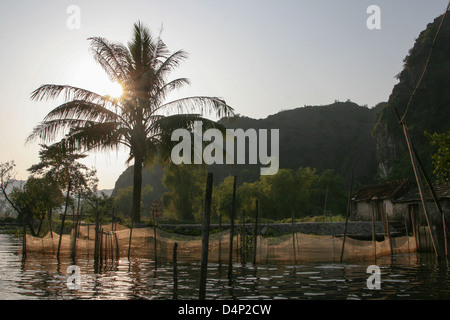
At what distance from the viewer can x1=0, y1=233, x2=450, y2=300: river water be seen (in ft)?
29.8

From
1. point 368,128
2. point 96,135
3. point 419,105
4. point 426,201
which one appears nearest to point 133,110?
point 96,135

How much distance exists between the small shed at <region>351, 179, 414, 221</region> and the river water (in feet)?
57.7

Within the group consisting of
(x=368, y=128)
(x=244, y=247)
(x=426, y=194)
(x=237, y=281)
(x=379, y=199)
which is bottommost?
(x=237, y=281)

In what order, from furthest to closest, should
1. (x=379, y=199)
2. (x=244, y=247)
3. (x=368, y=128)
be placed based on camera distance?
(x=368, y=128)
(x=379, y=199)
(x=244, y=247)

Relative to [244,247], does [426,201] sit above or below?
above

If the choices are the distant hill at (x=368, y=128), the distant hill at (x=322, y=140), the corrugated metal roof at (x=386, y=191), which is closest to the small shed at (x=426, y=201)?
the corrugated metal roof at (x=386, y=191)

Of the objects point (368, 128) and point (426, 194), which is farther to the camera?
point (368, 128)

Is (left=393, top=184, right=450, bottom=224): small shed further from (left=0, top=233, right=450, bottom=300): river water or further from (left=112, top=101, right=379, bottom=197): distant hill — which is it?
(left=112, top=101, right=379, bottom=197): distant hill

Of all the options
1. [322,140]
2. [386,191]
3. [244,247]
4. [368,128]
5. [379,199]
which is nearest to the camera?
[244,247]

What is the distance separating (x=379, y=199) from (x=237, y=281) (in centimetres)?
2539

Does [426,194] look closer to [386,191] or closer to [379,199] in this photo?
[379,199]

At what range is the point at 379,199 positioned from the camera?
33688mm
